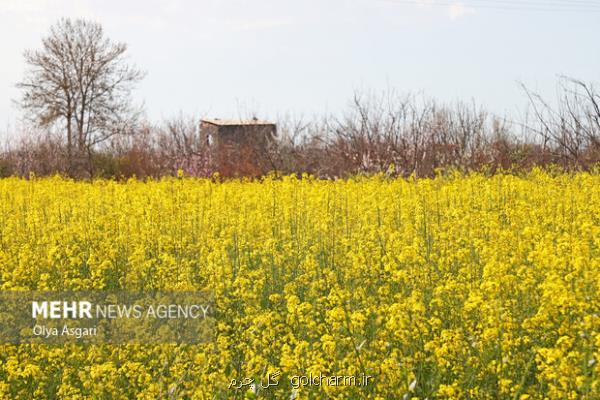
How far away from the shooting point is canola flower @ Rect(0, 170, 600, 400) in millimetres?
4031

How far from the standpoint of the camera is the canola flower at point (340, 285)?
4031mm

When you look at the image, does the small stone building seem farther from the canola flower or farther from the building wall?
the canola flower

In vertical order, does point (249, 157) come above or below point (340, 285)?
above

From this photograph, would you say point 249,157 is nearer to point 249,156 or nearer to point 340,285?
point 249,156

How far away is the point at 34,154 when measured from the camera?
86.0 feet

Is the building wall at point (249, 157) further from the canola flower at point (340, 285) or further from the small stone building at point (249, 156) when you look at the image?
Answer: the canola flower at point (340, 285)

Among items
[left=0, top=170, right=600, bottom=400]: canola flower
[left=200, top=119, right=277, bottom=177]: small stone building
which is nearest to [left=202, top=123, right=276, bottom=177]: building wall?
[left=200, top=119, right=277, bottom=177]: small stone building

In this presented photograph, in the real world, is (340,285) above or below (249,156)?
below

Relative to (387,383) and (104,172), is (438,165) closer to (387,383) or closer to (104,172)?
(104,172)

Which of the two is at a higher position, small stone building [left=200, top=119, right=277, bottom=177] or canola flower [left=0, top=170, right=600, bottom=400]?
small stone building [left=200, top=119, right=277, bottom=177]

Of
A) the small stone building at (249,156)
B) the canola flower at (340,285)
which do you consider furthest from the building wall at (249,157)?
the canola flower at (340,285)

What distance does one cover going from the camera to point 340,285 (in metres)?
5.95

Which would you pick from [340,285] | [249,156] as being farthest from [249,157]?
[340,285]

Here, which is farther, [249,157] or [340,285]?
[249,157]
